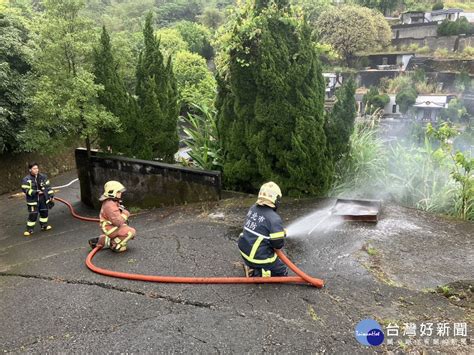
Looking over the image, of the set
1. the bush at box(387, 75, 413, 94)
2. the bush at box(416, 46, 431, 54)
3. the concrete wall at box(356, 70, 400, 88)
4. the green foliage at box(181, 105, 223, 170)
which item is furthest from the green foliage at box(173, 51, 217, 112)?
the bush at box(416, 46, 431, 54)

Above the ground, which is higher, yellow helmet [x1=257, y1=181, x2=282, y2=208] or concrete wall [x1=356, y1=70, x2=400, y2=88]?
concrete wall [x1=356, y1=70, x2=400, y2=88]

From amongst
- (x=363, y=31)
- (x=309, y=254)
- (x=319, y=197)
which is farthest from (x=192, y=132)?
(x=363, y=31)

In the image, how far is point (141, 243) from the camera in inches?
239

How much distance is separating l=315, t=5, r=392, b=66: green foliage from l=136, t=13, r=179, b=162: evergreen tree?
19928 mm

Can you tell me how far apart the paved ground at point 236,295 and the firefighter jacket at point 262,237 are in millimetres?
341

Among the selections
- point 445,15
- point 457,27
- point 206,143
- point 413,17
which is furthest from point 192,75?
point 445,15

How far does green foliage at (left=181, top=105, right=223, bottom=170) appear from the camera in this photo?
8.57 m

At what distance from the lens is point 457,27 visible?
28.4 m

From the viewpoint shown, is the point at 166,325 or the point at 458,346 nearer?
the point at 458,346

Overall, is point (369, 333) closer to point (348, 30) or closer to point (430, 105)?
point (430, 105)

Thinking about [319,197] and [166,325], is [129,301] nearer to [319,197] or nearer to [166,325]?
[166,325]

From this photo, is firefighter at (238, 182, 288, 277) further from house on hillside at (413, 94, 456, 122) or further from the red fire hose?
house on hillside at (413, 94, 456, 122)

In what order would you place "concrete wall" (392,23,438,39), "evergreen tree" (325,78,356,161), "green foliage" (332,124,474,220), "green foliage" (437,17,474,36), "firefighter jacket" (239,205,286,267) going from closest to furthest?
1. "firefighter jacket" (239,205,286,267)
2. "green foliage" (332,124,474,220)
3. "evergreen tree" (325,78,356,161)
4. "green foliage" (437,17,474,36)
5. "concrete wall" (392,23,438,39)

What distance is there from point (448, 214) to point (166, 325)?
5.18 m
